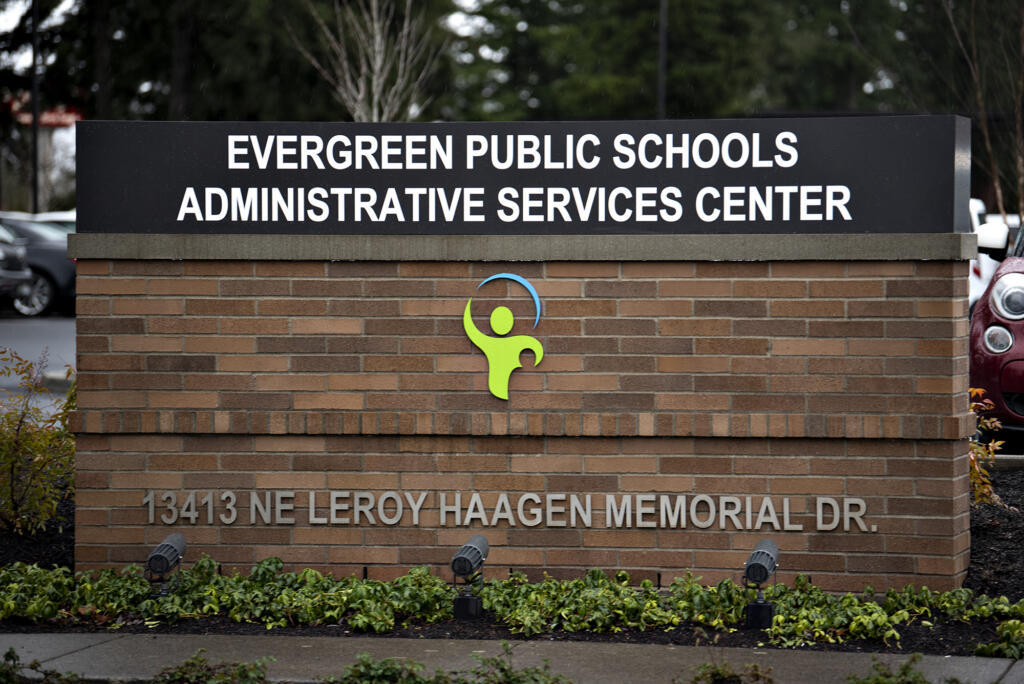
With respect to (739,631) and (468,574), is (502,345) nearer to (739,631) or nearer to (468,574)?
(468,574)

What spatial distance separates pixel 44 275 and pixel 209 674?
19.6 m

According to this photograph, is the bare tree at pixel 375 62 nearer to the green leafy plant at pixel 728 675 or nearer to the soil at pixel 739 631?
the soil at pixel 739 631

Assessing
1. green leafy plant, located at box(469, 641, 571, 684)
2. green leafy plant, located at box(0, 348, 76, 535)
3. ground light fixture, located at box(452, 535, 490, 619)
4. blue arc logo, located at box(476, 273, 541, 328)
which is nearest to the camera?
green leafy plant, located at box(469, 641, 571, 684)

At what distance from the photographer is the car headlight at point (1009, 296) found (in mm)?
8680

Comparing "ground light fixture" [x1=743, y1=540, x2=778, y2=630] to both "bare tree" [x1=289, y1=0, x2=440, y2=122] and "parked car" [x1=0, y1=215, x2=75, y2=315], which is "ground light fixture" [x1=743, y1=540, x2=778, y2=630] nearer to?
"bare tree" [x1=289, y1=0, x2=440, y2=122]

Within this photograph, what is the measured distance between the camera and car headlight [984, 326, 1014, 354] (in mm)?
8664

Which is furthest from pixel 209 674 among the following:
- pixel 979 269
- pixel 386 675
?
pixel 979 269

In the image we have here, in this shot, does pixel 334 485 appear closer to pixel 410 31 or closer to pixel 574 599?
pixel 574 599

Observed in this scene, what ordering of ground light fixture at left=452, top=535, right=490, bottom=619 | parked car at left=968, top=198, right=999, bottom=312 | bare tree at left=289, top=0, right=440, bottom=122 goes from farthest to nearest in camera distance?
1. bare tree at left=289, top=0, right=440, bottom=122
2. parked car at left=968, top=198, right=999, bottom=312
3. ground light fixture at left=452, top=535, right=490, bottom=619

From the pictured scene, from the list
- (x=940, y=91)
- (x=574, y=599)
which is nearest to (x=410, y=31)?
(x=940, y=91)

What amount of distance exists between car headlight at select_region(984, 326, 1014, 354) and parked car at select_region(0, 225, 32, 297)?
1772 centimetres

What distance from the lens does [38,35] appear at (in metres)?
33.8

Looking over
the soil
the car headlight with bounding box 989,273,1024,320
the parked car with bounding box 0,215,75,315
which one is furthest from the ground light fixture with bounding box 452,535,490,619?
the parked car with bounding box 0,215,75,315

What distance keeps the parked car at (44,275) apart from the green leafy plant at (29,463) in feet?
53.6
